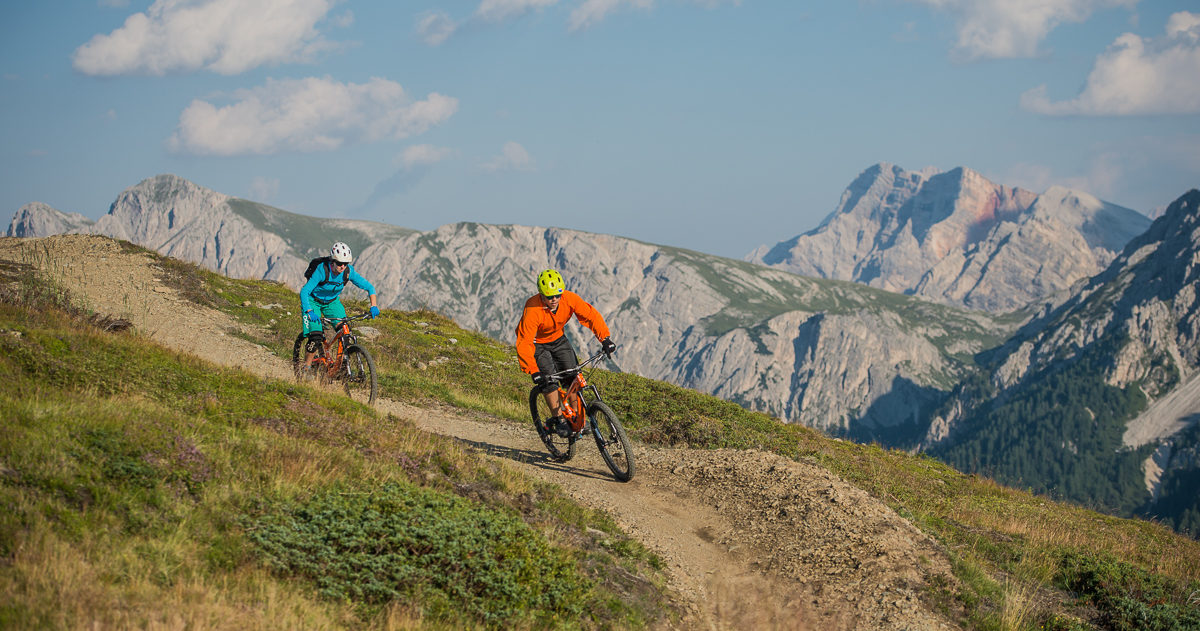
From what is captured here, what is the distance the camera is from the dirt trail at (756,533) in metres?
9.43

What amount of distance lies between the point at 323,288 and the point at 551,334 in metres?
5.29

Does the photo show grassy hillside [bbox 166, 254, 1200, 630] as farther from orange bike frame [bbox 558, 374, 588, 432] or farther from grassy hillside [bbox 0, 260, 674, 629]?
grassy hillside [bbox 0, 260, 674, 629]

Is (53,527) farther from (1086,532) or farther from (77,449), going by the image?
(1086,532)

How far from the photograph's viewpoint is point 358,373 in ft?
51.9

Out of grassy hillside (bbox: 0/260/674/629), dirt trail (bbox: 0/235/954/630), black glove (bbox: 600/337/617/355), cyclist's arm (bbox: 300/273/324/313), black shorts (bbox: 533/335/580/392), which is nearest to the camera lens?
grassy hillside (bbox: 0/260/674/629)

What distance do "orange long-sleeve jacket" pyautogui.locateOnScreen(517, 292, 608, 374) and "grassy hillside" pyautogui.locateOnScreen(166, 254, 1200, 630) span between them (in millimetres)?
4857

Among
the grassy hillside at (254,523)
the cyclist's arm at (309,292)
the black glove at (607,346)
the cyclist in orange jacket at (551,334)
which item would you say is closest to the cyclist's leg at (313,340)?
the cyclist's arm at (309,292)

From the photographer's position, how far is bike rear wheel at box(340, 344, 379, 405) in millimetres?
15719

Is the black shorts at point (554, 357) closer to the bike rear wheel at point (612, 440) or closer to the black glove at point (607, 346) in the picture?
the black glove at point (607, 346)

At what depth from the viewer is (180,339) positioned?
21562 mm

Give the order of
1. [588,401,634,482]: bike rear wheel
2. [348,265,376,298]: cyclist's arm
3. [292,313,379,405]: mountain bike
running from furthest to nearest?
1. [292,313,379,405]: mountain bike
2. [348,265,376,298]: cyclist's arm
3. [588,401,634,482]: bike rear wheel

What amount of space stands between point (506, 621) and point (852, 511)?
6.47 metres

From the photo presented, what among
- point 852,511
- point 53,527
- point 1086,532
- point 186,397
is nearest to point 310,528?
point 53,527

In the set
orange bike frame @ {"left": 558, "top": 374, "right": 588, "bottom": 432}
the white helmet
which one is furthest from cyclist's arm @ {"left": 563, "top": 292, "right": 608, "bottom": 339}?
the white helmet
